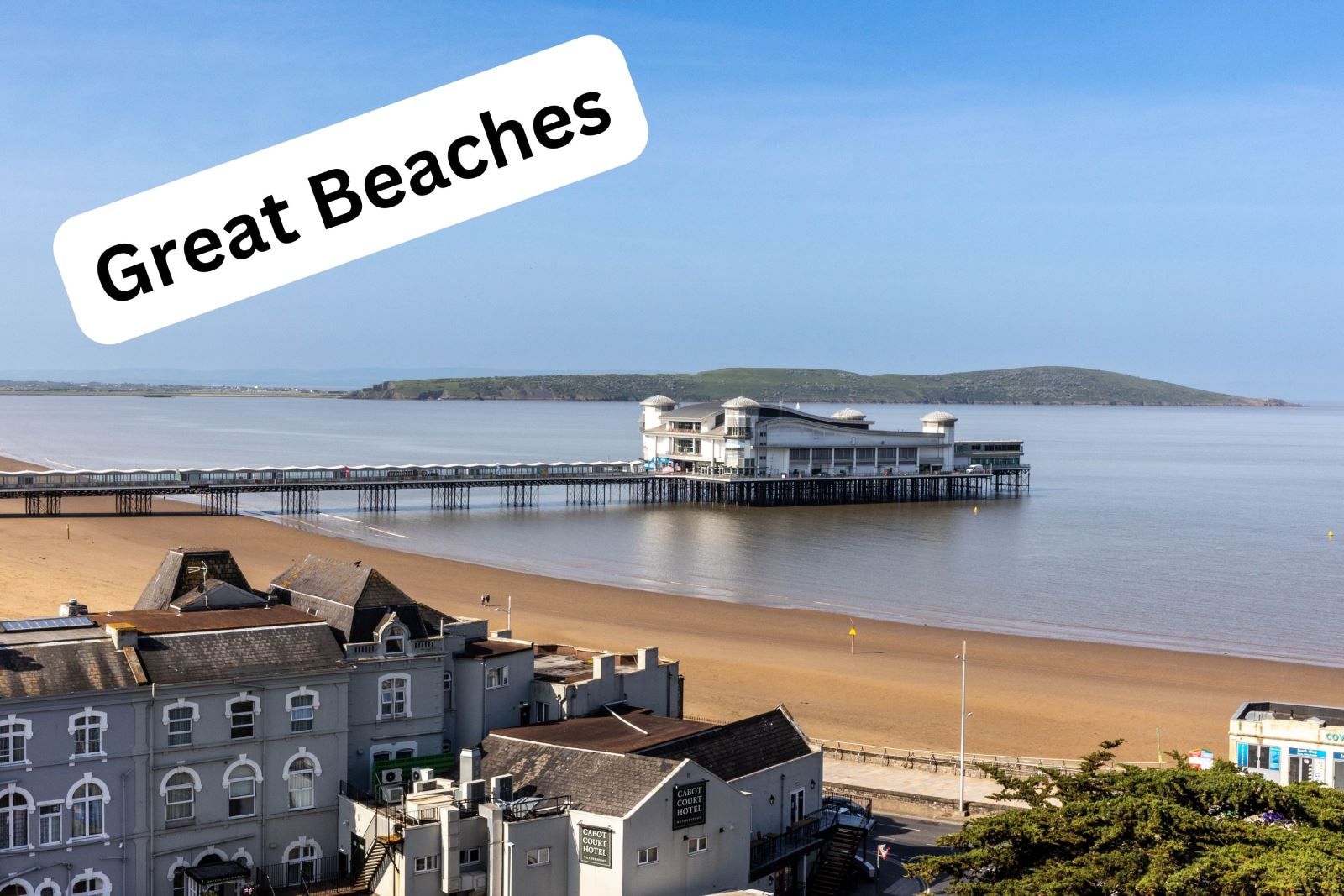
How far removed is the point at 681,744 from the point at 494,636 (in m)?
7.24

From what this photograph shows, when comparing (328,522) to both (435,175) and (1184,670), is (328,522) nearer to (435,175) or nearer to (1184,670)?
(1184,670)

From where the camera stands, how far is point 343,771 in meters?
23.5

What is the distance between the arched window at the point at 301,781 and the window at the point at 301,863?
65cm

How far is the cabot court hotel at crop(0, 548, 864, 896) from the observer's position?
2077 centimetres

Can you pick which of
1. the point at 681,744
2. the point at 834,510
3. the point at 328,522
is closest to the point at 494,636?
the point at 681,744

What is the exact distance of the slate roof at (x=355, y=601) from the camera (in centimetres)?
2503

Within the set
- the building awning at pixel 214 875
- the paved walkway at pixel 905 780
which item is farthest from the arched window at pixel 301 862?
the paved walkway at pixel 905 780

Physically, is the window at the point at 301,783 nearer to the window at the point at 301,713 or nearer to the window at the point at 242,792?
the window at the point at 301,713

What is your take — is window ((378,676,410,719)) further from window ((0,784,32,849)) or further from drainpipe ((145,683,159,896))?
window ((0,784,32,849))

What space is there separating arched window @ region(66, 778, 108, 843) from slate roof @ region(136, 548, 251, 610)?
5.88m

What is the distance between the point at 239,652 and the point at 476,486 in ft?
239

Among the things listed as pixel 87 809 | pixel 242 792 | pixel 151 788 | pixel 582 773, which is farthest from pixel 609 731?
pixel 87 809

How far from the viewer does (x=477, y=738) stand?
26.4 meters

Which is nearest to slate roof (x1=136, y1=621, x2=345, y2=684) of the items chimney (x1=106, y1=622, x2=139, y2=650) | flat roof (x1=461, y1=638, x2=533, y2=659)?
chimney (x1=106, y1=622, x2=139, y2=650)
